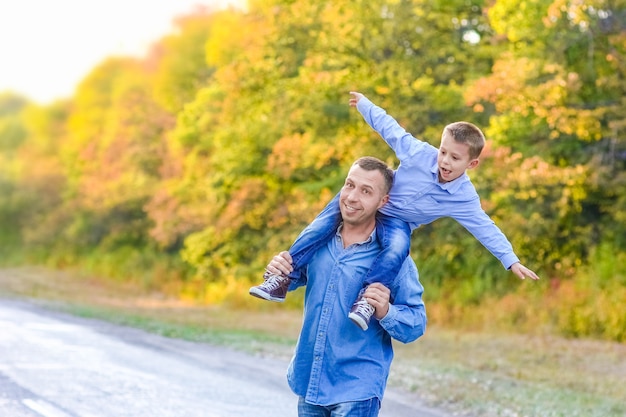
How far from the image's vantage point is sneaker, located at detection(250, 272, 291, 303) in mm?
3971

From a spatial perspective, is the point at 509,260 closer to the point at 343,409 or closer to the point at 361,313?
the point at 361,313

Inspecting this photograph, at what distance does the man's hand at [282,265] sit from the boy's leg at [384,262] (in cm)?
→ 35

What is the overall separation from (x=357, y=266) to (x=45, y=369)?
738 cm

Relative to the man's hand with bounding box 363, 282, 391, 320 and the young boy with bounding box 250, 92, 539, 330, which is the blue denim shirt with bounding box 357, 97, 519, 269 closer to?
the young boy with bounding box 250, 92, 539, 330

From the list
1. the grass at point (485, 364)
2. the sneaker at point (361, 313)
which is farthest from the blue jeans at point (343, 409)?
the grass at point (485, 364)

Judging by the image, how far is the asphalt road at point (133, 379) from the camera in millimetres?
8453

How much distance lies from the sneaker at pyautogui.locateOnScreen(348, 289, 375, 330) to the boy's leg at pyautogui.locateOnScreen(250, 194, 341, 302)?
0.37 m

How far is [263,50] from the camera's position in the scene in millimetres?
26516

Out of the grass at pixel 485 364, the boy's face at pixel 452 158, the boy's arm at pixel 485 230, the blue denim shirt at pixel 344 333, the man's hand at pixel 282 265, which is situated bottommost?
the grass at pixel 485 364

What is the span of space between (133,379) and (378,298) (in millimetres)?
6922

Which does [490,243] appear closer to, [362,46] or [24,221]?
[362,46]

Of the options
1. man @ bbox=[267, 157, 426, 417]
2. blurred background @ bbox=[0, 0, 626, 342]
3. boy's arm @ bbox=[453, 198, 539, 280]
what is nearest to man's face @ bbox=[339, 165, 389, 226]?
man @ bbox=[267, 157, 426, 417]

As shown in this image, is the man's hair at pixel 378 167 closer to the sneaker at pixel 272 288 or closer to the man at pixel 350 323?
the man at pixel 350 323

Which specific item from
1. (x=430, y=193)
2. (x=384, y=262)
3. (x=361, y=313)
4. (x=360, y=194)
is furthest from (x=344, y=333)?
(x=430, y=193)
